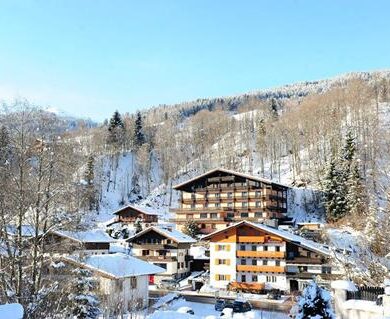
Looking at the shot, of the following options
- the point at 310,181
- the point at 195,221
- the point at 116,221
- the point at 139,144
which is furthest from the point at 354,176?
the point at 139,144

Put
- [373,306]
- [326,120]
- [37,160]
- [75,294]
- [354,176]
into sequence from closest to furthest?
1. [373,306]
2. [37,160]
3. [75,294]
4. [354,176]
5. [326,120]

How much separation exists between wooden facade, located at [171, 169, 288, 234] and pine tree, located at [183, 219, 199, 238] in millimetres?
1907

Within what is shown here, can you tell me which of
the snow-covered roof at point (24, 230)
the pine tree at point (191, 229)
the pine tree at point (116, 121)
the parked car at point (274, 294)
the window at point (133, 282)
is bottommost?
the parked car at point (274, 294)

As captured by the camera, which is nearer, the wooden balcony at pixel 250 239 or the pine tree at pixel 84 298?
the pine tree at pixel 84 298

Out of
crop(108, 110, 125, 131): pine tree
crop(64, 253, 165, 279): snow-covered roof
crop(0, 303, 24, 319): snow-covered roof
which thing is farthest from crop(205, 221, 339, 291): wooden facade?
crop(108, 110, 125, 131): pine tree

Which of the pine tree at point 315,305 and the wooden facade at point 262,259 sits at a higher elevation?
the pine tree at point 315,305

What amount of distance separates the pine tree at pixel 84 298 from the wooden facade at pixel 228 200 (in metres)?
43.3

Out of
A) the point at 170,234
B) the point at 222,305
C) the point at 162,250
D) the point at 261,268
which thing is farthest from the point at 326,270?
the point at 162,250

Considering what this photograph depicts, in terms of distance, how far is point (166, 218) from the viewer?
243 ft

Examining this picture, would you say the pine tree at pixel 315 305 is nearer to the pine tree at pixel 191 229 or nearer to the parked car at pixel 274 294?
the parked car at pixel 274 294

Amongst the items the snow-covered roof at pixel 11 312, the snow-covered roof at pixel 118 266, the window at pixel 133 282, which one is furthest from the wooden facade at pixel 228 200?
the snow-covered roof at pixel 11 312

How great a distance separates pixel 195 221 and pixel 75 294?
45.8m

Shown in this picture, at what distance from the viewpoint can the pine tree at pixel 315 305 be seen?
41.2ft

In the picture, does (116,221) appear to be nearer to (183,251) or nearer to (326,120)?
(183,251)
